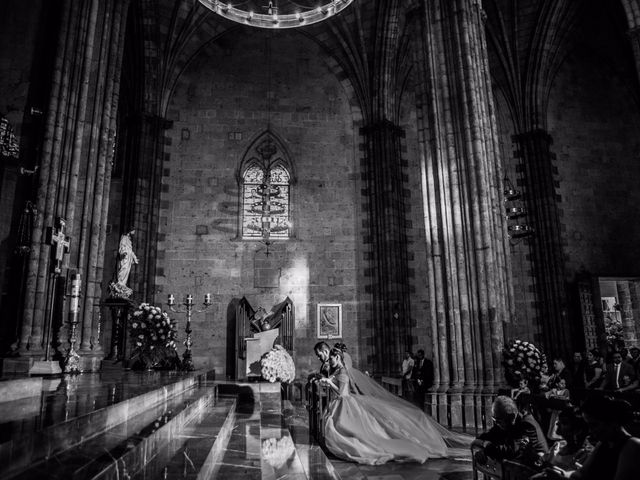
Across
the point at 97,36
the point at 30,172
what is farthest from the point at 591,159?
the point at 30,172

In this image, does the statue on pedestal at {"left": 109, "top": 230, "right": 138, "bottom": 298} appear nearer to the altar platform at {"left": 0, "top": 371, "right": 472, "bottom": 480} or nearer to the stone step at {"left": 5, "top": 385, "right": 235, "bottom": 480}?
the altar platform at {"left": 0, "top": 371, "right": 472, "bottom": 480}

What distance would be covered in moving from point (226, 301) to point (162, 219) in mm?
3704

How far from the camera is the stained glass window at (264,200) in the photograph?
1730 cm

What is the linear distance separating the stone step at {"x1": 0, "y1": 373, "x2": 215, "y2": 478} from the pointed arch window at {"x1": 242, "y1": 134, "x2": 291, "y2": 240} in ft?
42.4

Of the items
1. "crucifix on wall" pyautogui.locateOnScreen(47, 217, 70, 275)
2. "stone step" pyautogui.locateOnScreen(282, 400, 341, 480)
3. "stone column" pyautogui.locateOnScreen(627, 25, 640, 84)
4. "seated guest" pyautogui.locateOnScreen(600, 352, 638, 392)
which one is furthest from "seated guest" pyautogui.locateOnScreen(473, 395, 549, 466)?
"stone column" pyautogui.locateOnScreen(627, 25, 640, 84)

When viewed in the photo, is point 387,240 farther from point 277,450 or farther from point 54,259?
point 277,450

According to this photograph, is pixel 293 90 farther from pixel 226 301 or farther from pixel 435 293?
pixel 435 293

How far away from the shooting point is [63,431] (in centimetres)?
270

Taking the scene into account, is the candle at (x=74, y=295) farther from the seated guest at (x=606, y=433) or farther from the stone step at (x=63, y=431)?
the seated guest at (x=606, y=433)

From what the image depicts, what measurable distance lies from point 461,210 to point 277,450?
6711mm

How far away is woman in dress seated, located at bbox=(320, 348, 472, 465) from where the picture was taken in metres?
6.19

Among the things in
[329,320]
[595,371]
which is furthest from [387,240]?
[595,371]

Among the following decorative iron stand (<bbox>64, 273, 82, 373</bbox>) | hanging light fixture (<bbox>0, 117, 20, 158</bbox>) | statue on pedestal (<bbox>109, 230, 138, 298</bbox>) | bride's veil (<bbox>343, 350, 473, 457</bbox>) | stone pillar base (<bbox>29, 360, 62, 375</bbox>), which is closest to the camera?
decorative iron stand (<bbox>64, 273, 82, 373</bbox>)

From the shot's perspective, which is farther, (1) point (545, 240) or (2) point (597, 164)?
(2) point (597, 164)
